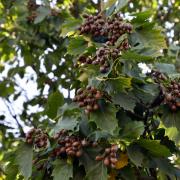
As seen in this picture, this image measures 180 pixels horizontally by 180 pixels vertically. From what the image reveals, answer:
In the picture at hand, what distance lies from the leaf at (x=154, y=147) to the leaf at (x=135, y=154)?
2 centimetres

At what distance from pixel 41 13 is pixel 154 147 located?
6.49ft

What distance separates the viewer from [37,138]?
1645mm

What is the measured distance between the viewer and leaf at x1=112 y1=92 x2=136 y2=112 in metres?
1.60

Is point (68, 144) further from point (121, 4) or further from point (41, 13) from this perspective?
point (41, 13)

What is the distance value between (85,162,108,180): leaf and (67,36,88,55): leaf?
0.49 metres

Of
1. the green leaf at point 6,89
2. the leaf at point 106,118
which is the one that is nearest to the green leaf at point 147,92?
the leaf at point 106,118

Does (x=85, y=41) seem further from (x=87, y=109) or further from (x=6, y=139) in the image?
(x=6, y=139)

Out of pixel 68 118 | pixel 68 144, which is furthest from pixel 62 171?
pixel 68 118

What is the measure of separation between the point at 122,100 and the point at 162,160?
28 cm

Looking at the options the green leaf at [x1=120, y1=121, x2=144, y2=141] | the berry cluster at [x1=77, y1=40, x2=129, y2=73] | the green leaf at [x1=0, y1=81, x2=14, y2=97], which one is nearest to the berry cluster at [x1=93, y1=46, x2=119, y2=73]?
the berry cluster at [x1=77, y1=40, x2=129, y2=73]

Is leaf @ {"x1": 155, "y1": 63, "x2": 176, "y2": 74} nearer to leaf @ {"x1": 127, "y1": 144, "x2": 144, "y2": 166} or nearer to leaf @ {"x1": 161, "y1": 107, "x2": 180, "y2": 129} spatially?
leaf @ {"x1": 161, "y1": 107, "x2": 180, "y2": 129}

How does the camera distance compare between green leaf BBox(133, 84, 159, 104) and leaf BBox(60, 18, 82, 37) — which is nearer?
green leaf BBox(133, 84, 159, 104)

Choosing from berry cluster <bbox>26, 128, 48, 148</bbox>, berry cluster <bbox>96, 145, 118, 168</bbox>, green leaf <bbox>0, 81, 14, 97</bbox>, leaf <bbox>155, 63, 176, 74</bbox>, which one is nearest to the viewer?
berry cluster <bbox>96, 145, 118, 168</bbox>

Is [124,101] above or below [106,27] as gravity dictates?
below
